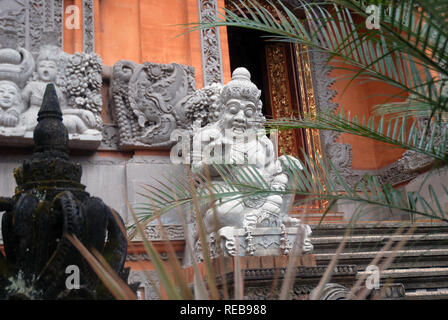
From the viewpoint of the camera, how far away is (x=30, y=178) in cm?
298

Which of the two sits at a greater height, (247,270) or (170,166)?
(170,166)

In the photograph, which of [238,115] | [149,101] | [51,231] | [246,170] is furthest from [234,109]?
[51,231]

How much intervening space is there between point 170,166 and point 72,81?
151 cm

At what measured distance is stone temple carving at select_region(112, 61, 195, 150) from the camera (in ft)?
21.3

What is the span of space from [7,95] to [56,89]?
0.54m

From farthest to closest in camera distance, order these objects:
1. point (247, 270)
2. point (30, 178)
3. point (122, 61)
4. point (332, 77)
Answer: point (332, 77) → point (122, 61) → point (247, 270) → point (30, 178)

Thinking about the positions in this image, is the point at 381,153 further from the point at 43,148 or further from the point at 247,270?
the point at 43,148

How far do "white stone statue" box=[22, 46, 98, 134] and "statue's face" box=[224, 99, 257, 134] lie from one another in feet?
5.32

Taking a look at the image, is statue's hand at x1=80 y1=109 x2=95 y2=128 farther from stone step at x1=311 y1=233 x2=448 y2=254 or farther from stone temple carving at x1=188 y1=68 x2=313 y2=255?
stone step at x1=311 y1=233 x2=448 y2=254

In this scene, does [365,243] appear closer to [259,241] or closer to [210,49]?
[259,241]

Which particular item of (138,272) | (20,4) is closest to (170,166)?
(138,272)

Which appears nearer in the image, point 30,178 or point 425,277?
point 30,178

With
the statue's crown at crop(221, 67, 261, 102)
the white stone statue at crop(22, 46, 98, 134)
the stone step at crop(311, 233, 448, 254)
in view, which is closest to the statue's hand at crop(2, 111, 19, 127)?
the white stone statue at crop(22, 46, 98, 134)

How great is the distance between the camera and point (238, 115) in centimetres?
545
